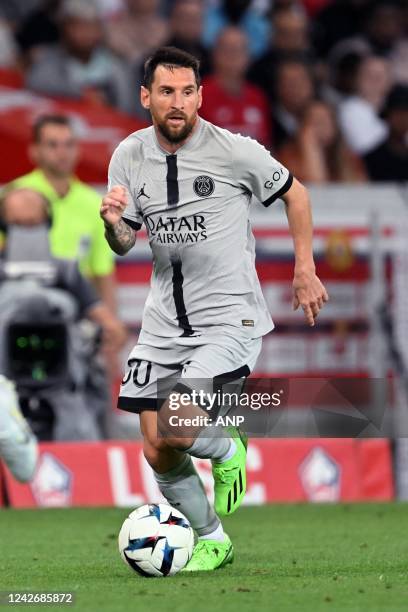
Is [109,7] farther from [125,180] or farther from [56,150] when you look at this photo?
[125,180]

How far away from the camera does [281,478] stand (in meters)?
11.5

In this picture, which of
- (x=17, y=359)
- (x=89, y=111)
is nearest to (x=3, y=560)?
(x=17, y=359)

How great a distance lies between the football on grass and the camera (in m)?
6.97

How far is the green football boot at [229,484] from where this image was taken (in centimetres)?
703

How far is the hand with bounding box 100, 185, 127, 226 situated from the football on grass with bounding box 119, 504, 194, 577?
1311mm

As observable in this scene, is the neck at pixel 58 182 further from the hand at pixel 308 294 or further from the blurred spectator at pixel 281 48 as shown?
the hand at pixel 308 294

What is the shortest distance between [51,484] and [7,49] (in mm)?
4892

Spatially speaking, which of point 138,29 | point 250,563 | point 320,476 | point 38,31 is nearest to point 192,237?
point 250,563

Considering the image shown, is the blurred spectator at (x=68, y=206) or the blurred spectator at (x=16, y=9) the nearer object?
the blurred spectator at (x=68, y=206)

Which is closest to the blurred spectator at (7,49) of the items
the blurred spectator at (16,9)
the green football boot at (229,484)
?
the blurred spectator at (16,9)

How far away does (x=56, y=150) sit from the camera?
465 inches

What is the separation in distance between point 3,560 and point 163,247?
177 cm

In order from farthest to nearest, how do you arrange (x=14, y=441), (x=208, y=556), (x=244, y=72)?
(x=244, y=72) < (x=14, y=441) < (x=208, y=556)

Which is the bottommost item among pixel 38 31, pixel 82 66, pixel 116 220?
pixel 116 220
